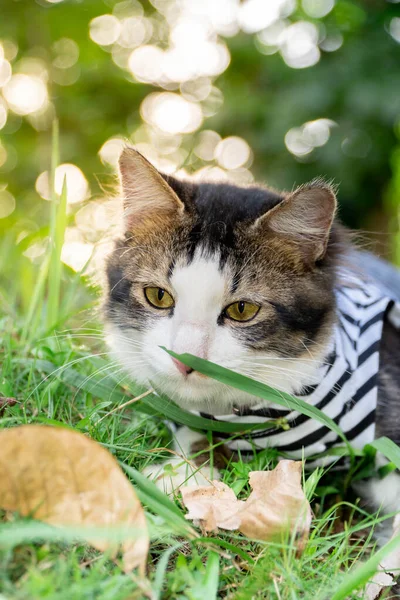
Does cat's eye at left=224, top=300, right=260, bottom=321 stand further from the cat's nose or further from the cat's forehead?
the cat's nose

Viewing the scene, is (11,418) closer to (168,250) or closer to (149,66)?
(168,250)

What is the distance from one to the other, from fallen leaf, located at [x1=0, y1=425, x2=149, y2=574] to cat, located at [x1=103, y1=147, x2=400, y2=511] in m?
0.44

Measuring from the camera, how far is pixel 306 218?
62.3 inches

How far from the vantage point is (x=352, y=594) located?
107 cm

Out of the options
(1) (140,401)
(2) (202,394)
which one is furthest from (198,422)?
(1) (140,401)

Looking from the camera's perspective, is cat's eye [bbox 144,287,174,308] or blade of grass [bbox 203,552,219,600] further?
cat's eye [bbox 144,287,174,308]

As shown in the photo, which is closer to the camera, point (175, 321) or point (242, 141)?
point (175, 321)

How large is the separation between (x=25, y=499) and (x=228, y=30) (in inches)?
233

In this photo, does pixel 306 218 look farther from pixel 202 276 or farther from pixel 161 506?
pixel 161 506

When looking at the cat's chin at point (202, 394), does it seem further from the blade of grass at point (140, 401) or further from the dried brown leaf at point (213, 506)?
the dried brown leaf at point (213, 506)

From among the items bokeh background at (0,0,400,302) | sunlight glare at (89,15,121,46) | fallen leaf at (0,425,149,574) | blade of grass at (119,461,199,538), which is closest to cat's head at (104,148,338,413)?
blade of grass at (119,461,199,538)

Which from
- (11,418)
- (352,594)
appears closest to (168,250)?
(11,418)

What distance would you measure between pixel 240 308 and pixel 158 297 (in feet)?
0.78

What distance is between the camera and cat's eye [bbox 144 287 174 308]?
1.54 meters
